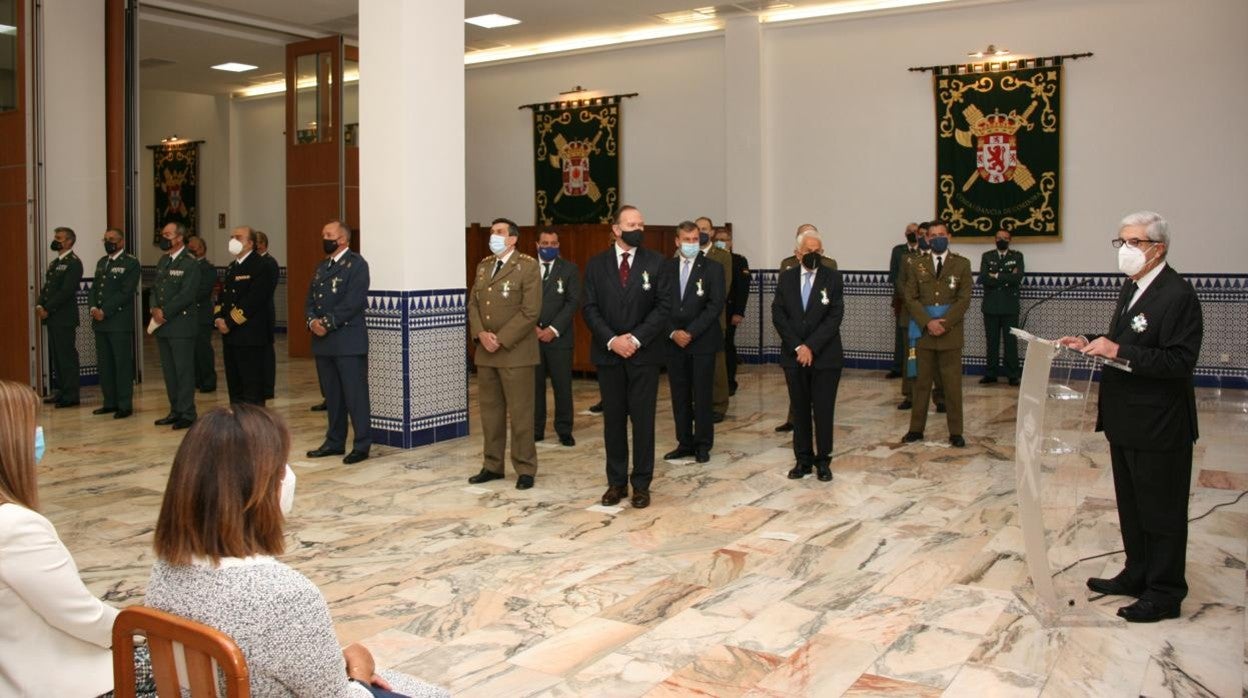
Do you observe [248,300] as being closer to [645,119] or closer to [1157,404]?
[645,119]

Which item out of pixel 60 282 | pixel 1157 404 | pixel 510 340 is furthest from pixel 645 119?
pixel 1157 404

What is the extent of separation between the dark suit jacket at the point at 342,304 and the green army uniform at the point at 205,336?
2.87 m

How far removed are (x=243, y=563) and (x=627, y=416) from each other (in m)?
4.02

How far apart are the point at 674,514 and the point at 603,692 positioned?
7.57 ft

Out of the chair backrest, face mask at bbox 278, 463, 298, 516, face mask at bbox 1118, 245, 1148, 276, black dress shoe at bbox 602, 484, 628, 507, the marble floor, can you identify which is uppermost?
face mask at bbox 1118, 245, 1148, 276

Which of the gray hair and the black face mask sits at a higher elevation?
the black face mask

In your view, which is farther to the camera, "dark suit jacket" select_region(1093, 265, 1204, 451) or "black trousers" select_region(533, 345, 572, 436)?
"black trousers" select_region(533, 345, 572, 436)

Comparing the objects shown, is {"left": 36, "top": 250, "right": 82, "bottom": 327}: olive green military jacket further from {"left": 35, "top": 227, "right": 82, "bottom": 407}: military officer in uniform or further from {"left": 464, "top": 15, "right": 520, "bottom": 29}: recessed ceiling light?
{"left": 464, "top": 15, "right": 520, "bottom": 29}: recessed ceiling light

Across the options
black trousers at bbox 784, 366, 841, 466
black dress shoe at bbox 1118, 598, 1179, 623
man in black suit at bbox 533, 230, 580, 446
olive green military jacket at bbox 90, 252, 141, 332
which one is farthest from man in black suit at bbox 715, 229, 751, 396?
black dress shoe at bbox 1118, 598, 1179, 623

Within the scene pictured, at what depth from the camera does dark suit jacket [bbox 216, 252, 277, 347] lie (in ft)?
27.2

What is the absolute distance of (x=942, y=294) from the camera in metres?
7.66

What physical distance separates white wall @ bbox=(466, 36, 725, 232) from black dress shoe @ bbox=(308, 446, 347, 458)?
6.57 m

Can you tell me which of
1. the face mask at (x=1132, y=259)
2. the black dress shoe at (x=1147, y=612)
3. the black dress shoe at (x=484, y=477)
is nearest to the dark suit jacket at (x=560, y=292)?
the black dress shoe at (x=484, y=477)

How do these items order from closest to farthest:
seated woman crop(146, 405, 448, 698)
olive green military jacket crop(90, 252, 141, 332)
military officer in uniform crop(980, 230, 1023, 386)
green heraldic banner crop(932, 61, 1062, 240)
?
seated woman crop(146, 405, 448, 698), olive green military jacket crop(90, 252, 141, 332), military officer in uniform crop(980, 230, 1023, 386), green heraldic banner crop(932, 61, 1062, 240)
